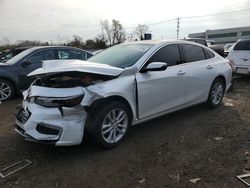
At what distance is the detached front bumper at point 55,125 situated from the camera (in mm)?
3830

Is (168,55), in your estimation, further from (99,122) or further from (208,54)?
(99,122)

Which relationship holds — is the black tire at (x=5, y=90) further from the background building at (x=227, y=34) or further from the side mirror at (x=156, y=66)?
the background building at (x=227, y=34)

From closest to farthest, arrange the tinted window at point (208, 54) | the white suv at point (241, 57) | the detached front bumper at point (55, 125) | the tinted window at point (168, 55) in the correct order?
the detached front bumper at point (55, 125) < the tinted window at point (168, 55) < the tinted window at point (208, 54) < the white suv at point (241, 57)

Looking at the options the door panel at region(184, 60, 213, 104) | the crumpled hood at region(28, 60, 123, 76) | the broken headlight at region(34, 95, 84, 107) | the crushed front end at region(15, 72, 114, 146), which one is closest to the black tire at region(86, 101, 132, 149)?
the crushed front end at region(15, 72, 114, 146)

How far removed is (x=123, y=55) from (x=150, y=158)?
1.91 meters

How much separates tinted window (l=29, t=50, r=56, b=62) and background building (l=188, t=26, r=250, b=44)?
89.1m

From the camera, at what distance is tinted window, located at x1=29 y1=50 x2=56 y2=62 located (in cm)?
838

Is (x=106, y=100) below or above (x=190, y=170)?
above

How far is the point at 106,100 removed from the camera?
4.18 meters

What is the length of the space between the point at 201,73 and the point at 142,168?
2.81m

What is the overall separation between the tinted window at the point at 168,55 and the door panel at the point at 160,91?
138 millimetres

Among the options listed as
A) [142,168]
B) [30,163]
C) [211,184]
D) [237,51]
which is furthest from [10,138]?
[237,51]

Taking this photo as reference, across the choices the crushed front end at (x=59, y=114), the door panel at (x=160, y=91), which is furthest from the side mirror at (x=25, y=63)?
the door panel at (x=160, y=91)

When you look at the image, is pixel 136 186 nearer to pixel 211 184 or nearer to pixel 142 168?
pixel 142 168
